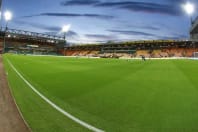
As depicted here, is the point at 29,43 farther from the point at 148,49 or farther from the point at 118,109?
the point at 118,109

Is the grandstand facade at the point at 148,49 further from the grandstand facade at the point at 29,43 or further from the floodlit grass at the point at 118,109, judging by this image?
the floodlit grass at the point at 118,109

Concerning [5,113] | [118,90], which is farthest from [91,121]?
[118,90]

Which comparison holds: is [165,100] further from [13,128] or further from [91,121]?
[13,128]

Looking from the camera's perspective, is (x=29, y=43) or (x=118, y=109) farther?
(x=29, y=43)

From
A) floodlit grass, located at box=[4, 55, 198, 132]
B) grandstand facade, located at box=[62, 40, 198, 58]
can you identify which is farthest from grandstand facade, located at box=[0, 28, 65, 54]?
floodlit grass, located at box=[4, 55, 198, 132]

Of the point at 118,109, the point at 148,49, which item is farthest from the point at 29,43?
the point at 118,109

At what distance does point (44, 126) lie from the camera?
17.3ft

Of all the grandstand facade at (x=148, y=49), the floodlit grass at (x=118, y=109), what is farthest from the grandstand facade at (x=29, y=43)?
the floodlit grass at (x=118, y=109)

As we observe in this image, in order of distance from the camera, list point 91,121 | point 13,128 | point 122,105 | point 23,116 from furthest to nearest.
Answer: point 122,105 < point 23,116 < point 91,121 < point 13,128

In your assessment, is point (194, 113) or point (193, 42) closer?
point (194, 113)

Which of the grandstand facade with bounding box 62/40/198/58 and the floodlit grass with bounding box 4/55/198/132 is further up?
the grandstand facade with bounding box 62/40/198/58

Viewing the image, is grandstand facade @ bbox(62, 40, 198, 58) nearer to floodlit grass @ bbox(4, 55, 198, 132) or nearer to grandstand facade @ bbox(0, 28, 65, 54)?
grandstand facade @ bbox(0, 28, 65, 54)

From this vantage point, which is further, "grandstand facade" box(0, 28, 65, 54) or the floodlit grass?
"grandstand facade" box(0, 28, 65, 54)

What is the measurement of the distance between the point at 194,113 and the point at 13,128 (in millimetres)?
4475
